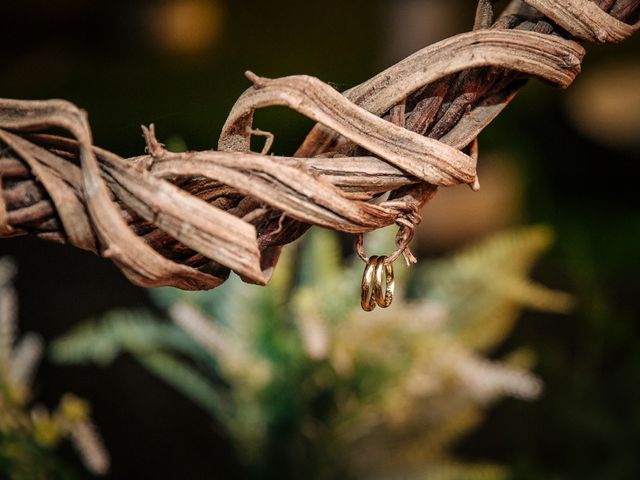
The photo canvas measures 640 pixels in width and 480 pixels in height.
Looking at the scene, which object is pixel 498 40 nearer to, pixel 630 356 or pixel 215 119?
pixel 215 119

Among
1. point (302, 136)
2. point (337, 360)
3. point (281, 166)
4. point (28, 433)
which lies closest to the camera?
point (281, 166)

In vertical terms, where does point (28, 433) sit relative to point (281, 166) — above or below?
below

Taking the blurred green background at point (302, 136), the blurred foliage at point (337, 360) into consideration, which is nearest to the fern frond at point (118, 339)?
the blurred foliage at point (337, 360)

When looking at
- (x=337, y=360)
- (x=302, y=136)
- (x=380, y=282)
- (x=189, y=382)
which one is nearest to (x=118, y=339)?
(x=189, y=382)

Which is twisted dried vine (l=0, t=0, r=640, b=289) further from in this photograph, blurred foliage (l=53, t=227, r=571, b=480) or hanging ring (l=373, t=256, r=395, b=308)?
blurred foliage (l=53, t=227, r=571, b=480)

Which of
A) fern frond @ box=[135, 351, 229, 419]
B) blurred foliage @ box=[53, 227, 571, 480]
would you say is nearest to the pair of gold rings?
blurred foliage @ box=[53, 227, 571, 480]

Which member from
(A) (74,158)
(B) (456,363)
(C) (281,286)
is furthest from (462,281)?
(A) (74,158)

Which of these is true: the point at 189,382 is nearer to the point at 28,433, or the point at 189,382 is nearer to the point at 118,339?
the point at 118,339
